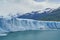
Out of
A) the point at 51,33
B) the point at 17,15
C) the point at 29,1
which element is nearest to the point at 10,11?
the point at 17,15

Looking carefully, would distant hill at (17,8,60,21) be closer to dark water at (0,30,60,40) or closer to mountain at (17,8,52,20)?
mountain at (17,8,52,20)

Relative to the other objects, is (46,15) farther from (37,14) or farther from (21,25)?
(21,25)

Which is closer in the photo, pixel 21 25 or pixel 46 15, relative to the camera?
pixel 21 25

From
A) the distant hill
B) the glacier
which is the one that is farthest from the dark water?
the distant hill

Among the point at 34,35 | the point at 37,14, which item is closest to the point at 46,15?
the point at 37,14

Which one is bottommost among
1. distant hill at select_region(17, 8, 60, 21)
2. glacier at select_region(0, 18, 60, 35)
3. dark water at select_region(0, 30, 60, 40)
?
dark water at select_region(0, 30, 60, 40)

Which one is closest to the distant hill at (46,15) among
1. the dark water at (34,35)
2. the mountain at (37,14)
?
the mountain at (37,14)
